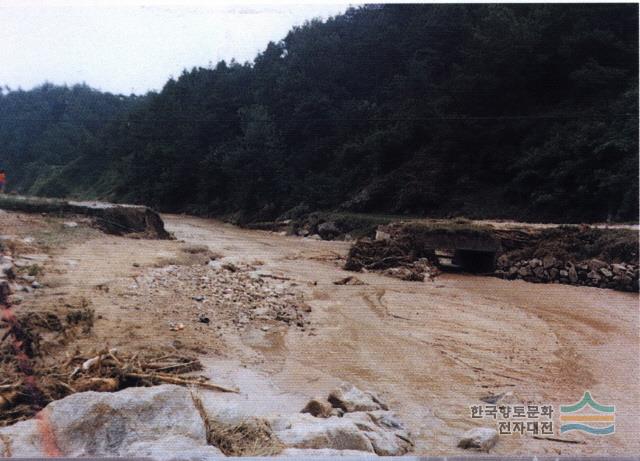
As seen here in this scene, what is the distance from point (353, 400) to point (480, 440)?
3.32ft

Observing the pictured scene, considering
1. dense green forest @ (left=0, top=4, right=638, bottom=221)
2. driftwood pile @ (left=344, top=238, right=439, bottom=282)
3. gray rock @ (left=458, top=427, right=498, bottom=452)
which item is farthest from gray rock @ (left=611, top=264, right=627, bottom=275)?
gray rock @ (left=458, top=427, right=498, bottom=452)

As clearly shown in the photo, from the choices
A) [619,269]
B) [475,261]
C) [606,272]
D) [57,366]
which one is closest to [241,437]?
[57,366]

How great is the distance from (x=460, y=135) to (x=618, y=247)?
4794 millimetres

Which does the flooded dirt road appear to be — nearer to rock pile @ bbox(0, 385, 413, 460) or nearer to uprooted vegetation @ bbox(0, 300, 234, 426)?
rock pile @ bbox(0, 385, 413, 460)

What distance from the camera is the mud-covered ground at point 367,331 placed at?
4471 mm

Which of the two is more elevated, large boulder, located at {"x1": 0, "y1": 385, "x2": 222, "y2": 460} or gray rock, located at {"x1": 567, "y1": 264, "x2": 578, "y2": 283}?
gray rock, located at {"x1": 567, "y1": 264, "x2": 578, "y2": 283}

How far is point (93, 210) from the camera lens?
13047mm

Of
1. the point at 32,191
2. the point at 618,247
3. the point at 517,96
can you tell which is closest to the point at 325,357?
the point at 32,191

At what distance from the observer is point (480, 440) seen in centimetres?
341

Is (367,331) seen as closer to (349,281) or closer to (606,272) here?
(349,281)

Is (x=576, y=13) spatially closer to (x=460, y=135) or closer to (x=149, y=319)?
(x=460, y=135)

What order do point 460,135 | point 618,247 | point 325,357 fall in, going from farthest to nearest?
1. point 460,135
2. point 618,247
3. point 325,357

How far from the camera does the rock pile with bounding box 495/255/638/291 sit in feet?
34.4

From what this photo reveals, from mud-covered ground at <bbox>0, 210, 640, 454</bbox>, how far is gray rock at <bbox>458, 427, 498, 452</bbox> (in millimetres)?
102
